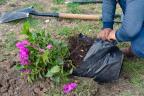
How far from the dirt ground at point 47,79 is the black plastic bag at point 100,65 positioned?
8 cm

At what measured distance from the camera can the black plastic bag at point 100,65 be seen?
344 centimetres

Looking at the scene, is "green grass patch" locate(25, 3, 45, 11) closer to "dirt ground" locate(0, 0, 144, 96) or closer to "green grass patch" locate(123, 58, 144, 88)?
"dirt ground" locate(0, 0, 144, 96)

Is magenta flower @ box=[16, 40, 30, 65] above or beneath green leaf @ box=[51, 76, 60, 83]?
above

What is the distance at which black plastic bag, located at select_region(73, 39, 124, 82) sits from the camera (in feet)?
11.3

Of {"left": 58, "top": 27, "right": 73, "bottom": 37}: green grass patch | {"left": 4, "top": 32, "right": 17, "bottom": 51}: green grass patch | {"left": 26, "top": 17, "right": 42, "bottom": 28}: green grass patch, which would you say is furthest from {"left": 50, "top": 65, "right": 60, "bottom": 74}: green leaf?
{"left": 26, "top": 17, "right": 42, "bottom": 28}: green grass patch

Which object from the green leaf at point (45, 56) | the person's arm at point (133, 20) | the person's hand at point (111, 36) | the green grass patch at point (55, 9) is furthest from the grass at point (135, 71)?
the green grass patch at point (55, 9)

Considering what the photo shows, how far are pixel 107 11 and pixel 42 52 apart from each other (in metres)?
0.83

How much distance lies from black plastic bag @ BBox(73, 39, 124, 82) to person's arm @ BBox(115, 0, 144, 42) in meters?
0.25

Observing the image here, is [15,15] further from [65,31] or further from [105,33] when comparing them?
[105,33]

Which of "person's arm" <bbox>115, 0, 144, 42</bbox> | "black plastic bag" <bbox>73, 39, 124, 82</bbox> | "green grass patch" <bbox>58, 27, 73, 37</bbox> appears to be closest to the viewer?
"person's arm" <bbox>115, 0, 144, 42</bbox>

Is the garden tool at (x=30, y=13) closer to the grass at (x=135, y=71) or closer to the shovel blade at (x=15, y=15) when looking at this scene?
the shovel blade at (x=15, y=15)

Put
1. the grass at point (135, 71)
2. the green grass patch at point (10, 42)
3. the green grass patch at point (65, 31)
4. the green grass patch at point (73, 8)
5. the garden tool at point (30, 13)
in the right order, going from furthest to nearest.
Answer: the green grass patch at point (73, 8)
the garden tool at point (30, 13)
the green grass patch at point (65, 31)
the green grass patch at point (10, 42)
the grass at point (135, 71)

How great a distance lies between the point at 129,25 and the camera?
321 cm

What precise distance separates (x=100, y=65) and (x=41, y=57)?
0.59 meters
